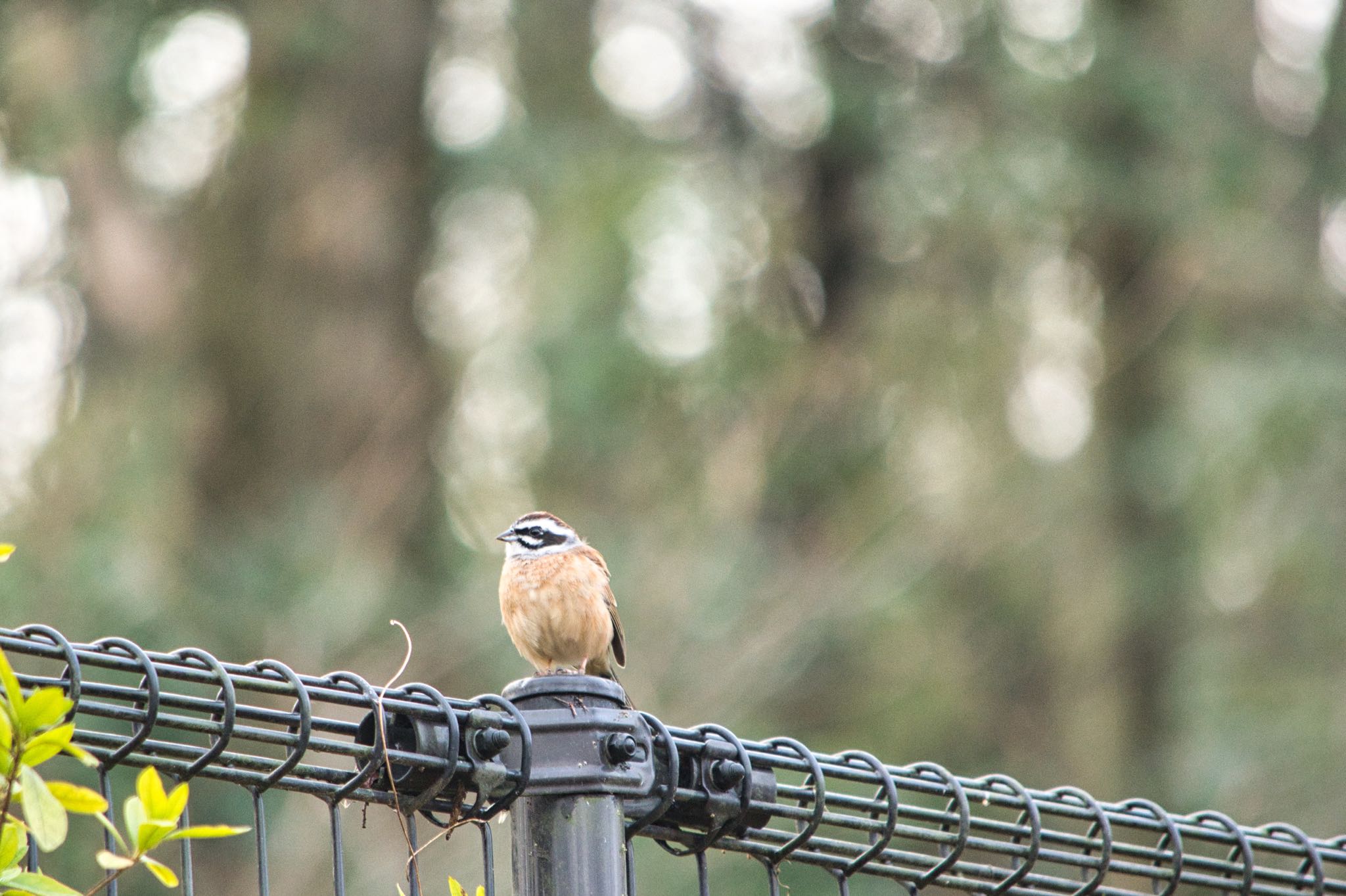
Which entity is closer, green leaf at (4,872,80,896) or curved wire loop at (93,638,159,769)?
green leaf at (4,872,80,896)

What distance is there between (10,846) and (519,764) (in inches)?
29.6

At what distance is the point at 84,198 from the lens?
11008 millimetres

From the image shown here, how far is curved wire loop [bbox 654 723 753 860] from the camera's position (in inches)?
101

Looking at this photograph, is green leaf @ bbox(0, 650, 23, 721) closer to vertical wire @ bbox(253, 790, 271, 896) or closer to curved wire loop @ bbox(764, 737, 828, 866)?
vertical wire @ bbox(253, 790, 271, 896)

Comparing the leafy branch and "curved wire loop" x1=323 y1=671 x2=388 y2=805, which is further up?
"curved wire loop" x1=323 y1=671 x2=388 y2=805

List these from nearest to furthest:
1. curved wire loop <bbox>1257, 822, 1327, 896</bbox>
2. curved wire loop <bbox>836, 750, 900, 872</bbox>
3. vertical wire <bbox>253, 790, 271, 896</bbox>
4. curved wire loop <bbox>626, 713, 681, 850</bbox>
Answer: vertical wire <bbox>253, 790, 271, 896</bbox>
curved wire loop <bbox>626, 713, 681, 850</bbox>
curved wire loop <bbox>836, 750, 900, 872</bbox>
curved wire loop <bbox>1257, 822, 1327, 896</bbox>

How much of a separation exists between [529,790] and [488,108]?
10.8 m

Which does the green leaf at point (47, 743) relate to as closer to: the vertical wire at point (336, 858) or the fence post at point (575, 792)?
the vertical wire at point (336, 858)

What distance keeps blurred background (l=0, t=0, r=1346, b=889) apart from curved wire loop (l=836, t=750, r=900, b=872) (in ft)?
21.3

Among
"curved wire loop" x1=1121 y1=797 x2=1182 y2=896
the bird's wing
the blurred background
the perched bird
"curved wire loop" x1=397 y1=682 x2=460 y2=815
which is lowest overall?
"curved wire loop" x1=397 y1=682 x2=460 y2=815

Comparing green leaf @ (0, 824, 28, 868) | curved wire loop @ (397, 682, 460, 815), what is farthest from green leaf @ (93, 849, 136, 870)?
curved wire loop @ (397, 682, 460, 815)

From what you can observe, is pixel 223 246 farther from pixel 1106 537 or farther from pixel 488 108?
pixel 1106 537

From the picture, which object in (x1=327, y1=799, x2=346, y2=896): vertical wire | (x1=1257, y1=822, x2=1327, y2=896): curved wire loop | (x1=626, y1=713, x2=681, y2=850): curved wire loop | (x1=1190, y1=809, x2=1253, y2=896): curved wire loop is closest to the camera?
(x1=327, y1=799, x2=346, y2=896): vertical wire

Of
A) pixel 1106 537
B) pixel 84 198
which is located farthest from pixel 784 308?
pixel 84 198
